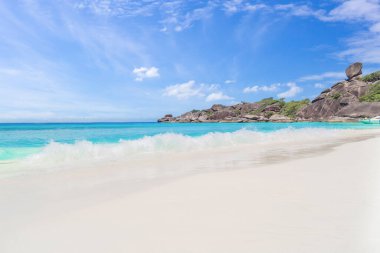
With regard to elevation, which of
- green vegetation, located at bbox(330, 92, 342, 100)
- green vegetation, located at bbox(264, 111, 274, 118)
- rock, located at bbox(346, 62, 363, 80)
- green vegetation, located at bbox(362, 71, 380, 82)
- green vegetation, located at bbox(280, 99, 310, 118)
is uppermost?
rock, located at bbox(346, 62, 363, 80)

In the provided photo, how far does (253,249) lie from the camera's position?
Result: 258 cm

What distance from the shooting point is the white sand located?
2.70 metres

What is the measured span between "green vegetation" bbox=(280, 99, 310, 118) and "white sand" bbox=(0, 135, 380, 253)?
281 feet

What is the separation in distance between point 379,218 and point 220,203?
185cm

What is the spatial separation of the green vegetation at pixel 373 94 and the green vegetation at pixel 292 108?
17796 mm

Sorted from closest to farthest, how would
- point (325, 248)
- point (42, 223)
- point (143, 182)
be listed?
1. point (325, 248)
2. point (42, 223)
3. point (143, 182)

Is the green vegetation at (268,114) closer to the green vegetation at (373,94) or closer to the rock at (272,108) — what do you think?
the rock at (272,108)

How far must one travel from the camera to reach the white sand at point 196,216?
2701 mm

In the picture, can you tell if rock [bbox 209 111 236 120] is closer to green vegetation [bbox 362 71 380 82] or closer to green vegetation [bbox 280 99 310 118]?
green vegetation [bbox 280 99 310 118]

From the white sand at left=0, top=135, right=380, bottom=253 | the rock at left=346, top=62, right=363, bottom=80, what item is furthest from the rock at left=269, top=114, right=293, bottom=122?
the white sand at left=0, top=135, right=380, bottom=253

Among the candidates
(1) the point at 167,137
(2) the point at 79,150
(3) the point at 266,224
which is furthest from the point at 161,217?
(1) the point at 167,137

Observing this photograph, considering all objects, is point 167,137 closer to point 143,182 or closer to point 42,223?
point 143,182

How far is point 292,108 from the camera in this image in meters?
91.8

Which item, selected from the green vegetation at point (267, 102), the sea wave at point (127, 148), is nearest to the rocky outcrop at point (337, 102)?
the green vegetation at point (267, 102)
